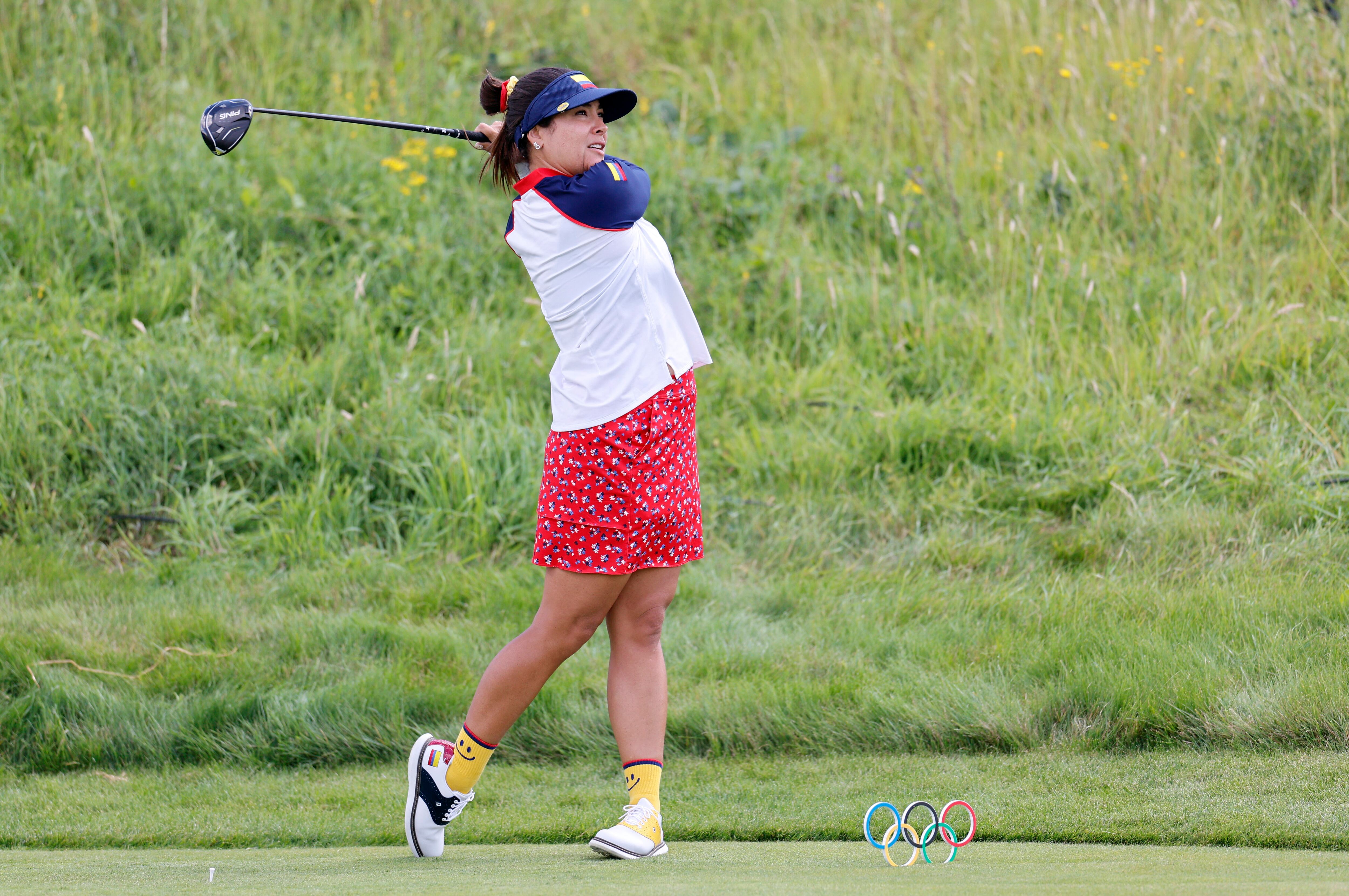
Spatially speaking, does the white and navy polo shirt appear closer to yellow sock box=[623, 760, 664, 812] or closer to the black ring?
yellow sock box=[623, 760, 664, 812]

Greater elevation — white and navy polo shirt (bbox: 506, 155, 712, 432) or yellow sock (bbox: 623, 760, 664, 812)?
white and navy polo shirt (bbox: 506, 155, 712, 432)

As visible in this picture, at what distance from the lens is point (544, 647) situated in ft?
11.3

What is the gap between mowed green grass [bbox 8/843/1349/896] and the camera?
2.60m

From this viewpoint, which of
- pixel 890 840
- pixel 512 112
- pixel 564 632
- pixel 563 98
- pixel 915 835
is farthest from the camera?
pixel 564 632

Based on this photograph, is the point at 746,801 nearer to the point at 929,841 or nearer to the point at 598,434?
the point at 929,841

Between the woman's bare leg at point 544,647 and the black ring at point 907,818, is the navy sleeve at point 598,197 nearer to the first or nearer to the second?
the woman's bare leg at point 544,647

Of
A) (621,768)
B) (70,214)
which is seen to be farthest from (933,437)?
(70,214)

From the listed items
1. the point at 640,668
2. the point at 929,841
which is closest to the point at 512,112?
the point at 640,668

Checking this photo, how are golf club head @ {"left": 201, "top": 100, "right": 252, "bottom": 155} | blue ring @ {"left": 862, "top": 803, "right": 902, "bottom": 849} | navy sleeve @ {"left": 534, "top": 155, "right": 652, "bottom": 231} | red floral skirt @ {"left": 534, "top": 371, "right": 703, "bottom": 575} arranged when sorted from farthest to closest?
golf club head @ {"left": 201, "top": 100, "right": 252, "bottom": 155}
red floral skirt @ {"left": 534, "top": 371, "right": 703, "bottom": 575}
navy sleeve @ {"left": 534, "top": 155, "right": 652, "bottom": 231}
blue ring @ {"left": 862, "top": 803, "right": 902, "bottom": 849}

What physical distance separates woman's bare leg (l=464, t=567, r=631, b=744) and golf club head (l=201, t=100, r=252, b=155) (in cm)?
145

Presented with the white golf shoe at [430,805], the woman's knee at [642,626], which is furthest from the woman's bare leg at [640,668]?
the white golf shoe at [430,805]

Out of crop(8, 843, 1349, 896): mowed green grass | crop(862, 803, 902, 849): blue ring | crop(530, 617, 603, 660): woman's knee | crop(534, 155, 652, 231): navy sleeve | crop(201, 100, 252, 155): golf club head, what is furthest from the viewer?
crop(201, 100, 252, 155): golf club head

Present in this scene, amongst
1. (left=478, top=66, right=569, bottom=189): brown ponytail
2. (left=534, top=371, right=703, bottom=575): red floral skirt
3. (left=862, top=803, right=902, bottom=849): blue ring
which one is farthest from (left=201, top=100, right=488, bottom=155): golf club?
(left=862, top=803, right=902, bottom=849): blue ring

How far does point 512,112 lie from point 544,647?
128cm
